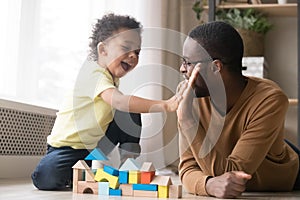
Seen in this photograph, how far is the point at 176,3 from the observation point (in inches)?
124

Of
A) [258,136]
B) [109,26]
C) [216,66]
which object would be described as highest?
[109,26]

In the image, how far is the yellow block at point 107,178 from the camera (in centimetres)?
141

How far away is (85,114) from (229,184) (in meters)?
0.51

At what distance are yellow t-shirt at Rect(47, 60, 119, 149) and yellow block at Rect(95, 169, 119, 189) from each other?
0.22m

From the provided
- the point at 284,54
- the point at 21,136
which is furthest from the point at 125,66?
the point at 284,54

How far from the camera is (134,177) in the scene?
139cm

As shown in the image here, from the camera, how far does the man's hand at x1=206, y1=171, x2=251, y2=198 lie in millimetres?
1354

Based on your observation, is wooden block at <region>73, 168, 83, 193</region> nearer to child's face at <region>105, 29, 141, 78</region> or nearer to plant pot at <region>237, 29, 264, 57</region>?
child's face at <region>105, 29, 141, 78</region>

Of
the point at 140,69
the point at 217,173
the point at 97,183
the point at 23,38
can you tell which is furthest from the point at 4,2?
the point at 217,173

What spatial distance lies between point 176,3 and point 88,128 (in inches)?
66.0

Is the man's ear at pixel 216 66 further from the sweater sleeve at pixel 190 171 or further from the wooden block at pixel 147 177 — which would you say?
the wooden block at pixel 147 177

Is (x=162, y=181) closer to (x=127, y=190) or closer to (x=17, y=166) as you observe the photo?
(x=127, y=190)

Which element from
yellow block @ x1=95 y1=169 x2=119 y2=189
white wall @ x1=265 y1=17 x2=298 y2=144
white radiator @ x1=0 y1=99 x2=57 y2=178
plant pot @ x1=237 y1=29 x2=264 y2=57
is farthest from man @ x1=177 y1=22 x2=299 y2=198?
white wall @ x1=265 y1=17 x2=298 y2=144

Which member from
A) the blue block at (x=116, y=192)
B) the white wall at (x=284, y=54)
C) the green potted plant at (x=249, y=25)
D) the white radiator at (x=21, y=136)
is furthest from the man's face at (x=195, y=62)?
the white wall at (x=284, y=54)
